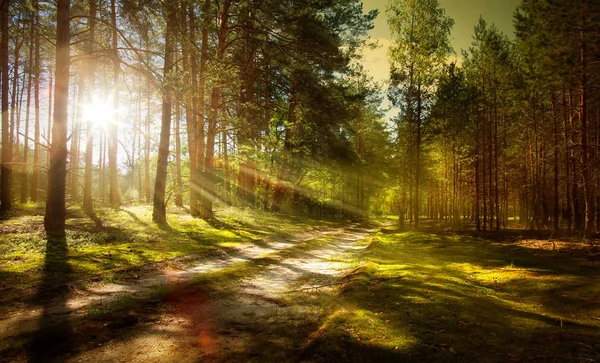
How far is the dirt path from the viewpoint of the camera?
3830 mm

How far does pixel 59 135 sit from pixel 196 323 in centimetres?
993

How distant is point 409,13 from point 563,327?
25960 mm

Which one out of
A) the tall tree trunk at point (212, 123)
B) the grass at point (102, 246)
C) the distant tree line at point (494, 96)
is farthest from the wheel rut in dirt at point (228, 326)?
the distant tree line at point (494, 96)

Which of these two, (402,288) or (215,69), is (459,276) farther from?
(215,69)

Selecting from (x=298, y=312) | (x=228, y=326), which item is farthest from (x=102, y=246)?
(x=298, y=312)

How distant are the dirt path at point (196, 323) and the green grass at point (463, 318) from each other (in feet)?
1.94

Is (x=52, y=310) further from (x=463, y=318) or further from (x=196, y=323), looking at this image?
(x=463, y=318)

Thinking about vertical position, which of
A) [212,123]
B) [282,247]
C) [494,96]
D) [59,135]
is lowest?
[282,247]

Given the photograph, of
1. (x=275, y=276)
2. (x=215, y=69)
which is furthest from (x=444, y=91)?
(x=275, y=276)

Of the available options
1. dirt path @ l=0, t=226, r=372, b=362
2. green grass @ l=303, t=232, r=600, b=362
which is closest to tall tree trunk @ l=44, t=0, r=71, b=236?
dirt path @ l=0, t=226, r=372, b=362

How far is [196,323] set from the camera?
4816 mm

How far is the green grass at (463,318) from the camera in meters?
3.57

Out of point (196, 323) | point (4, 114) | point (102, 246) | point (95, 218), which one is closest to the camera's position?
point (196, 323)

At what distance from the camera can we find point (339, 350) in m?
3.67
